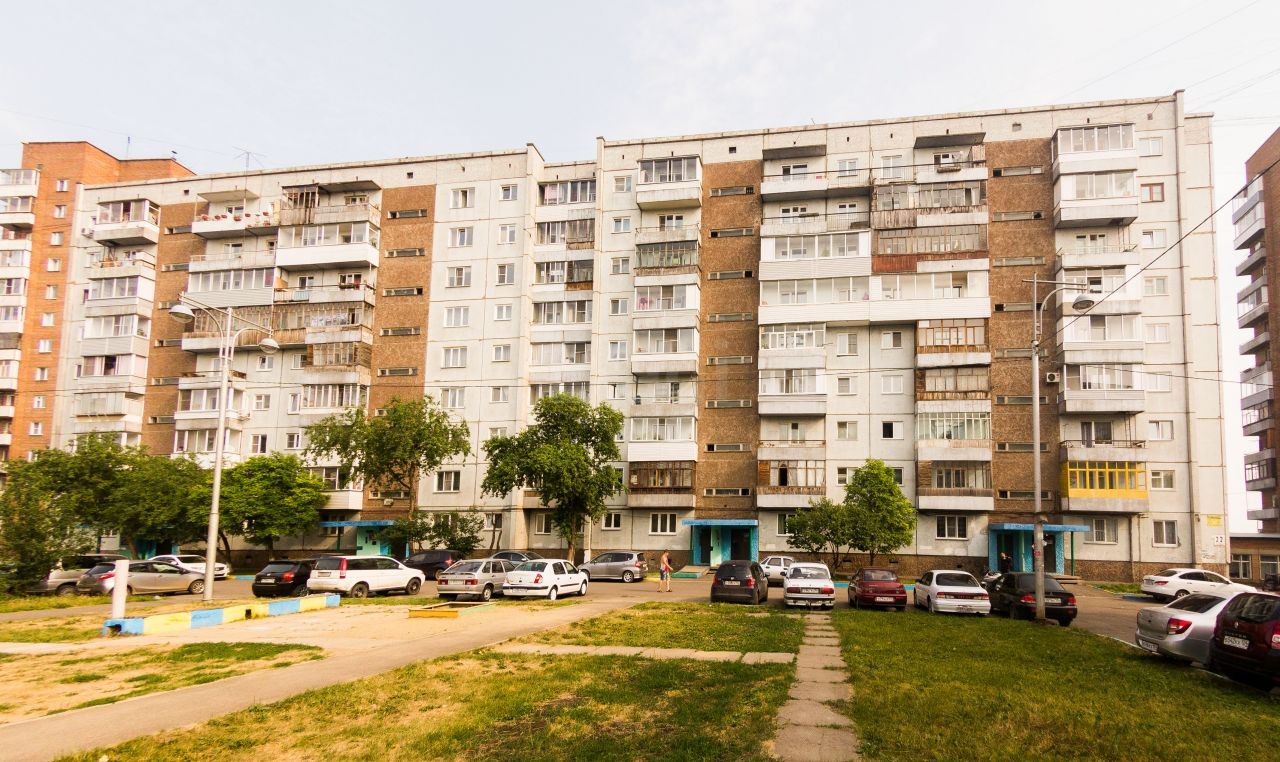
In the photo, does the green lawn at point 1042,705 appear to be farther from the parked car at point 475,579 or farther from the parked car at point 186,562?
the parked car at point 186,562

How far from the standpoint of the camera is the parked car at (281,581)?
1177 inches

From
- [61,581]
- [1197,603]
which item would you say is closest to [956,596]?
[1197,603]

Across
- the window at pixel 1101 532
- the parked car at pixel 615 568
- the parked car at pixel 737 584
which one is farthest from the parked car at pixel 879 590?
the window at pixel 1101 532

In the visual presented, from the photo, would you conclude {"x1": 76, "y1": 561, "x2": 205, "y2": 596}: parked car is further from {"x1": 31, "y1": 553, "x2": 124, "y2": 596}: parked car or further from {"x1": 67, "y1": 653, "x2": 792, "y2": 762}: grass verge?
{"x1": 67, "y1": 653, "x2": 792, "y2": 762}: grass verge

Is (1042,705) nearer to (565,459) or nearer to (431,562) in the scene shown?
(565,459)

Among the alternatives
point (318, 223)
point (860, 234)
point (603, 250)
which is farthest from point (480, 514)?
point (860, 234)

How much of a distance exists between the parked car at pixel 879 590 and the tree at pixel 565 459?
766 inches

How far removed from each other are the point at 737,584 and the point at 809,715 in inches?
702

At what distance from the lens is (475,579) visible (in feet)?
92.7

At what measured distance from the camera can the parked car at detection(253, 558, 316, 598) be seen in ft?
98.1

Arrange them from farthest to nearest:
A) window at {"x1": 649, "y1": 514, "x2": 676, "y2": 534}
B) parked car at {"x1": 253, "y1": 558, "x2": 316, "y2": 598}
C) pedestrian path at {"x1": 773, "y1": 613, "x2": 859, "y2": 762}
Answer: window at {"x1": 649, "y1": 514, "x2": 676, "y2": 534} → parked car at {"x1": 253, "y1": 558, "x2": 316, "y2": 598} → pedestrian path at {"x1": 773, "y1": 613, "x2": 859, "y2": 762}

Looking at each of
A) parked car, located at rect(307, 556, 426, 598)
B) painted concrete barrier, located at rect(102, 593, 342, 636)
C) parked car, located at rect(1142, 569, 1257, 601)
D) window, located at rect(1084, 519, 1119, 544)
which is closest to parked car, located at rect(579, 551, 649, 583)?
parked car, located at rect(307, 556, 426, 598)

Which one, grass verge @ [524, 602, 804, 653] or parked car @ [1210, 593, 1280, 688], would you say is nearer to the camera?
parked car @ [1210, 593, 1280, 688]

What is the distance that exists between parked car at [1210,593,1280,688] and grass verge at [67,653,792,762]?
7190mm
